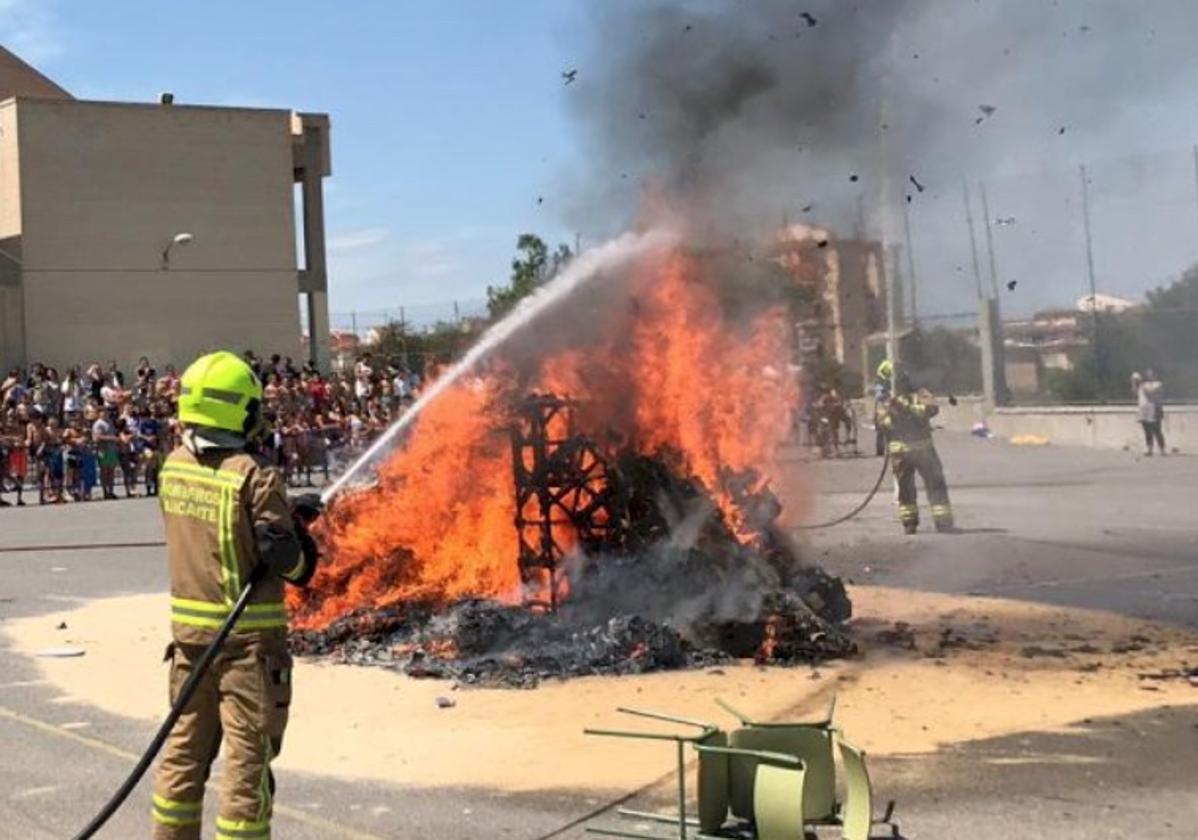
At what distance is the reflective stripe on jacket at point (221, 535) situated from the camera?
402 centimetres

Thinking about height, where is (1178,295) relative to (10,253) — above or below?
below

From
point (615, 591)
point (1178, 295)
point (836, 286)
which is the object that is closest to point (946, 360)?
point (1178, 295)

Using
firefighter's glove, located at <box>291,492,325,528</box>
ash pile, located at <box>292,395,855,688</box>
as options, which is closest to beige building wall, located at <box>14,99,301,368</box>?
ash pile, located at <box>292,395,855,688</box>

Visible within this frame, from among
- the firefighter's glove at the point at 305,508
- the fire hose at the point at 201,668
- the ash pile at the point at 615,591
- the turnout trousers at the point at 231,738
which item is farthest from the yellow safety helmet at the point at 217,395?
the ash pile at the point at 615,591

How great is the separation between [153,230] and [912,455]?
82.6 feet

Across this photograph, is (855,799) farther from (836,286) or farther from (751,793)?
(836,286)

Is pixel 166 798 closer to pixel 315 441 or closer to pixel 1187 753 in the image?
pixel 1187 753

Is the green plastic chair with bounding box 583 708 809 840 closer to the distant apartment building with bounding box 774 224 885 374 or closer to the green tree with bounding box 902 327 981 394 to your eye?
the distant apartment building with bounding box 774 224 885 374

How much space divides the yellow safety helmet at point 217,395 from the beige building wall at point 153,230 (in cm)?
3011

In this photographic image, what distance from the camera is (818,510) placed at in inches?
651

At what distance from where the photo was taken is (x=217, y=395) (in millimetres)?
4074

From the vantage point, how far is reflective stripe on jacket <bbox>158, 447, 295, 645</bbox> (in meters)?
4.02

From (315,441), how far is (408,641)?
15488 millimetres

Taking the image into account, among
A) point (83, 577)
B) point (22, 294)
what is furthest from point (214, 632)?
point (22, 294)
